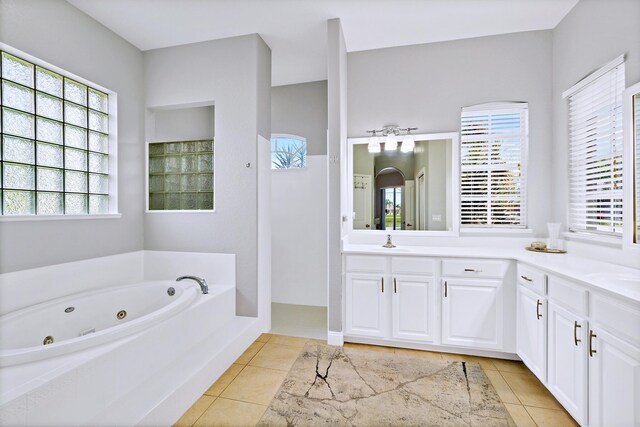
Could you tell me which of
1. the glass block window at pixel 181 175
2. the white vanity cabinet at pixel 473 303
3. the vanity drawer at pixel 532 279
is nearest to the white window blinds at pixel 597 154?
the vanity drawer at pixel 532 279

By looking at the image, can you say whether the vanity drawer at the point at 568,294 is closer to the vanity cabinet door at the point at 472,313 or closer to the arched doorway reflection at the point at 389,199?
the vanity cabinet door at the point at 472,313

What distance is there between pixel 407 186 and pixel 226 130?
1.93 metres

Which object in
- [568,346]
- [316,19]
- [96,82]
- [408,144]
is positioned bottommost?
[568,346]

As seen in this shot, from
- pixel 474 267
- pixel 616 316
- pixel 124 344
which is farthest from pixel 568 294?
pixel 124 344

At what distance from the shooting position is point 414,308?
2459mm

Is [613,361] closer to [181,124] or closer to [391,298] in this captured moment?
[391,298]

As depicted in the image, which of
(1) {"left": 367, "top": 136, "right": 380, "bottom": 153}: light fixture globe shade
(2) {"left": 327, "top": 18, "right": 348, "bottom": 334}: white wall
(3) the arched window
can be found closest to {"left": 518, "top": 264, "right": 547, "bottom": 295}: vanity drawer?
(2) {"left": 327, "top": 18, "right": 348, "bottom": 334}: white wall

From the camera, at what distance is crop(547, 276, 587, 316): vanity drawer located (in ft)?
5.01

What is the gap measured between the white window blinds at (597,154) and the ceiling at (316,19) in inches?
33.1

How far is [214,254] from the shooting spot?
2881mm

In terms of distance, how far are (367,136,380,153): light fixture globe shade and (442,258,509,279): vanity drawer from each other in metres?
1.32

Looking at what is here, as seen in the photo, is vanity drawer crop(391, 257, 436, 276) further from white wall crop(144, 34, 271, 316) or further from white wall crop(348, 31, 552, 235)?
white wall crop(144, 34, 271, 316)

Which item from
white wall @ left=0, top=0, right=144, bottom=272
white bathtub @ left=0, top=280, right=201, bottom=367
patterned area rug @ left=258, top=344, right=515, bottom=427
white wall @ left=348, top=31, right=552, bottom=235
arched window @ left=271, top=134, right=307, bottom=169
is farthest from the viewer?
arched window @ left=271, top=134, right=307, bottom=169

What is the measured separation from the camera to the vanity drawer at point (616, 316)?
1.22m
